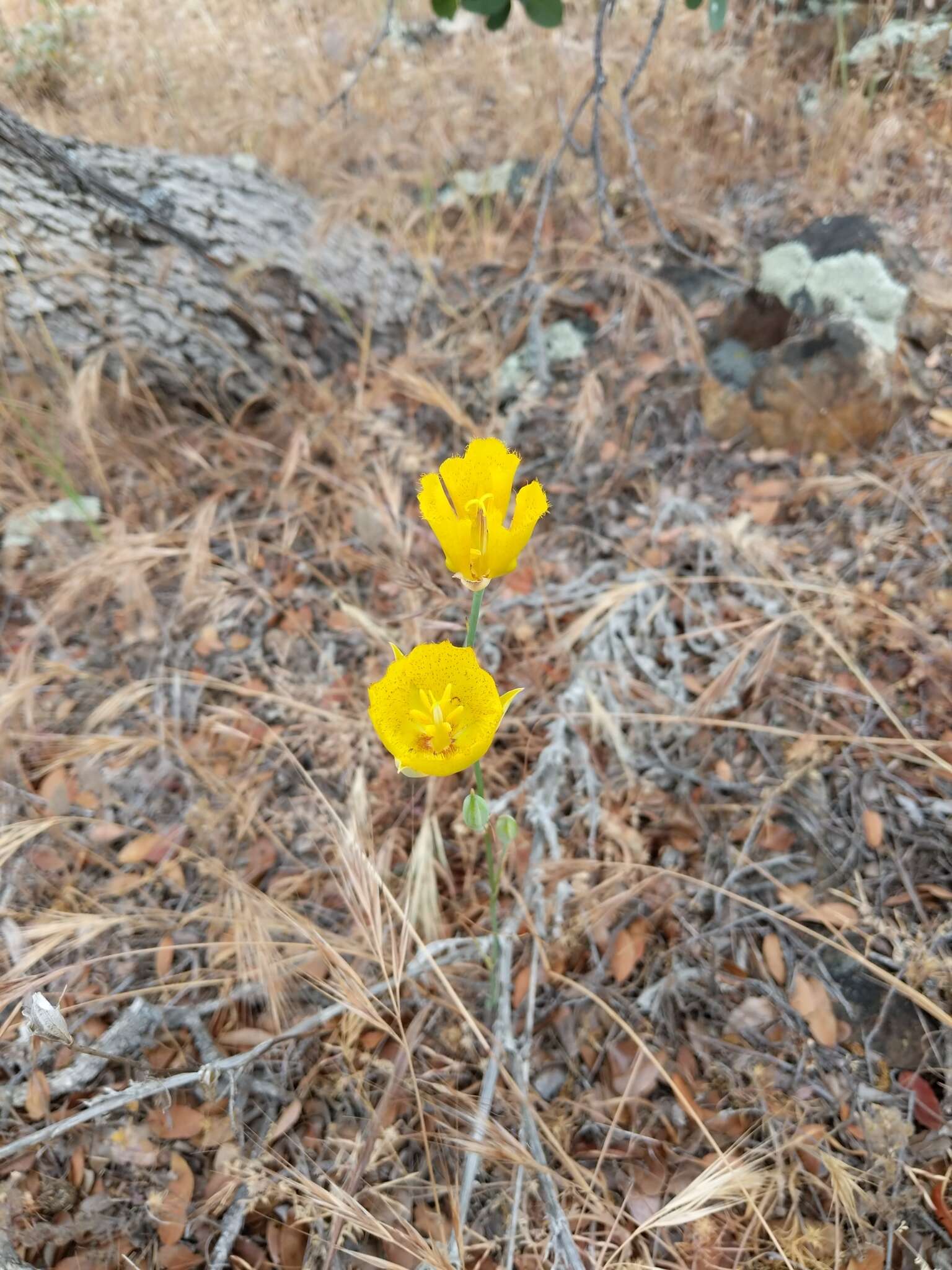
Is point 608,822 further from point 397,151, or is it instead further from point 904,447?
point 397,151

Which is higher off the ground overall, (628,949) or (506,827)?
(506,827)

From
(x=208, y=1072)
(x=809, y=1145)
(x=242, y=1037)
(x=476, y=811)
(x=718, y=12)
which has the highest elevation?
(x=718, y=12)

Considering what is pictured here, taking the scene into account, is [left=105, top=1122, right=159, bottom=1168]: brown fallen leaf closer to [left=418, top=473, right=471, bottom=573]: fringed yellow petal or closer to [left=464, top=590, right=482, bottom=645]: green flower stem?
[left=464, top=590, right=482, bottom=645]: green flower stem

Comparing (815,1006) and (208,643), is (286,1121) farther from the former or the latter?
(208,643)

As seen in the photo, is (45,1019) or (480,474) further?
(480,474)

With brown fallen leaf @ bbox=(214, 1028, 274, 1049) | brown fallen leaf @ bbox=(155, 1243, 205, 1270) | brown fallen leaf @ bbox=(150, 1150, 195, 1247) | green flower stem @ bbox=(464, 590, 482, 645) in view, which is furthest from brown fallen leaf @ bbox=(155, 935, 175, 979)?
green flower stem @ bbox=(464, 590, 482, 645)

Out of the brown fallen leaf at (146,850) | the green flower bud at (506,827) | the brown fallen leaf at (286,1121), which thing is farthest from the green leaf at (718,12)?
the brown fallen leaf at (286,1121)

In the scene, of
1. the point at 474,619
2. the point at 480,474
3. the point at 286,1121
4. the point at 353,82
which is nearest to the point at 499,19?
the point at 353,82
